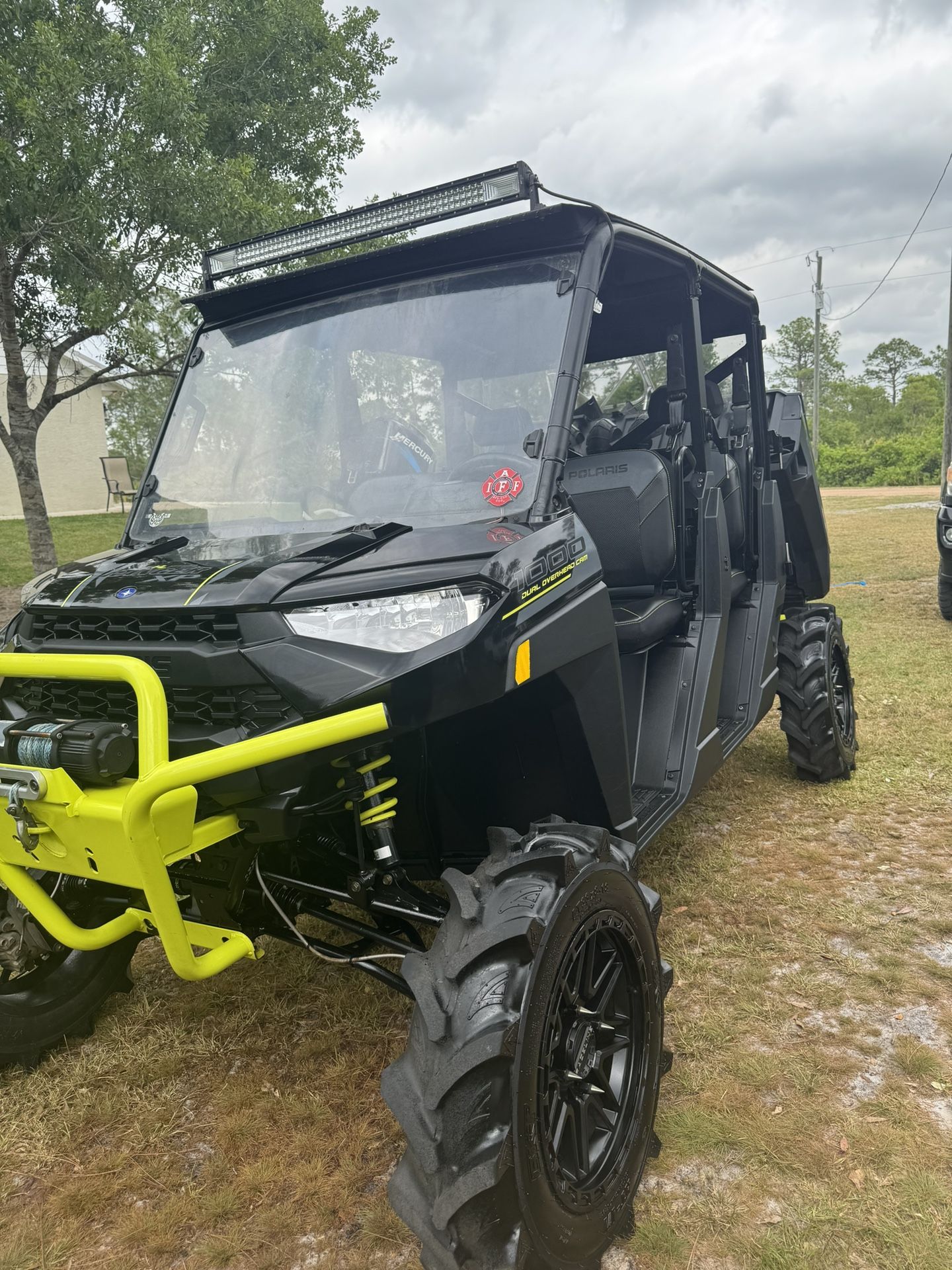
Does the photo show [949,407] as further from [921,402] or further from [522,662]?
[921,402]

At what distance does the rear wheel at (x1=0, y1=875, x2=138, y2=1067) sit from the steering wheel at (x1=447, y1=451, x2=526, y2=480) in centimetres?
170

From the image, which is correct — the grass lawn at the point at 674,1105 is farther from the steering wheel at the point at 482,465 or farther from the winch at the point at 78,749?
the steering wheel at the point at 482,465

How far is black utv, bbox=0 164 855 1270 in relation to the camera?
2.07m

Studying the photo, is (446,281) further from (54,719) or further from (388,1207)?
(388,1207)

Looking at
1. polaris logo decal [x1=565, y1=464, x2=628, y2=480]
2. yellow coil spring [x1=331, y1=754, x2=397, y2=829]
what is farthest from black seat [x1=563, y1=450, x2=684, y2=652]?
yellow coil spring [x1=331, y1=754, x2=397, y2=829]

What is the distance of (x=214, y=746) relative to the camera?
7.16 ft

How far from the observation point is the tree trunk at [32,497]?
1164 cm

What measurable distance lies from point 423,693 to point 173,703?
63 centimetres

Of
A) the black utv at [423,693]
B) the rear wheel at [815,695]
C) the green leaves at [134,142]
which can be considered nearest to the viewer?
the black utv at [423,693]

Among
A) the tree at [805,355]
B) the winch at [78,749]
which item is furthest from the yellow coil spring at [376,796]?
the tree at [805,355]

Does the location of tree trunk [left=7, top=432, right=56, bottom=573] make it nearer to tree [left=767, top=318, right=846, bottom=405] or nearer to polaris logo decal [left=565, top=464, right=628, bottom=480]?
polaris logo decal [left=565, top=464, right=628, bottom=480]

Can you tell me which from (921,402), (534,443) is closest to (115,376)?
(534,443)

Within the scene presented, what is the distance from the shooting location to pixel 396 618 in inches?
87.4

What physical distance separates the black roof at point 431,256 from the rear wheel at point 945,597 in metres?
7.61
